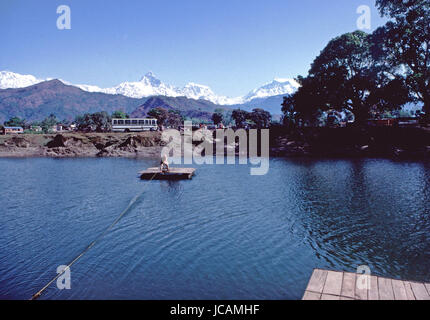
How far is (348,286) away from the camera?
12547mm

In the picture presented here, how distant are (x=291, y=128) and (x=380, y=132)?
2467 centimetres

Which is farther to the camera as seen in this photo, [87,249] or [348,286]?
[87,249]

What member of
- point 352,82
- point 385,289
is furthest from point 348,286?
point 352,82

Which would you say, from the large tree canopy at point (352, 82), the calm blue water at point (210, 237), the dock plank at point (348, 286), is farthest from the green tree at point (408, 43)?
the dock plank at point (348, 286)

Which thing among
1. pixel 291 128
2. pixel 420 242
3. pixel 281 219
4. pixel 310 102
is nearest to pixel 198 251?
pixel 281 219

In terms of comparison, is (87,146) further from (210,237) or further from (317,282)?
(317,282)

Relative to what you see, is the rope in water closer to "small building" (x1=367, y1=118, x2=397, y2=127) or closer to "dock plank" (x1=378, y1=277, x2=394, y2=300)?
"dock plank" (x1=378, y1=277, x2=394, y2=300)

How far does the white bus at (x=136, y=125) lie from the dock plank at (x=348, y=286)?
398 feet

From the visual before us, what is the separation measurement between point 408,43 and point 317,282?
75.7m

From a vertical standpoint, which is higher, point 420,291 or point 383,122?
point 383,122

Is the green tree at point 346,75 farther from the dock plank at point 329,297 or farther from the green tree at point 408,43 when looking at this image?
the dock plank at point 329,297

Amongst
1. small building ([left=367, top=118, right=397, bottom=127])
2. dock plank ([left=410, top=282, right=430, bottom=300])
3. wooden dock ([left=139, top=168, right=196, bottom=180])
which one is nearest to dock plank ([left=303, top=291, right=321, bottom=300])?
dock plank ([left=410, top=282, right=430, bottom=300])

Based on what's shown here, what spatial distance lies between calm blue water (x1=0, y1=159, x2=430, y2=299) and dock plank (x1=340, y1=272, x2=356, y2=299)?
7.64 ft

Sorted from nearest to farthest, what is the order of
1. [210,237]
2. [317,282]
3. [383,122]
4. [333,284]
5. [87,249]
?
[333,284]
[317,282]
[87,249]
[210,237]
[383,122]
